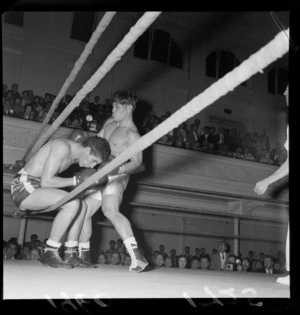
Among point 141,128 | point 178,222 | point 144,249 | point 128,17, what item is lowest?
point 144,249

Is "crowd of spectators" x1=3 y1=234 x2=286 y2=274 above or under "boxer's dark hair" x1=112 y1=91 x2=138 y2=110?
under

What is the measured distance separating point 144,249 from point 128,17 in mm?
4730

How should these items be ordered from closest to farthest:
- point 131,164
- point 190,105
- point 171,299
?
point 190,105 → point 171,299 → point 131,164

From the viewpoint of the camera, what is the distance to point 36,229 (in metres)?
6.45

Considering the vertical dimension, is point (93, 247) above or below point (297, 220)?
below

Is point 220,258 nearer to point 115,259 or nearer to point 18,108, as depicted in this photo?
point 115,259

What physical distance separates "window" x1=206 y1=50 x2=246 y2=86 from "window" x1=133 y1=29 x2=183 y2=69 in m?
0.75

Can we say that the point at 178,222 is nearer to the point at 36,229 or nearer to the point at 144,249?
the point at 144,249

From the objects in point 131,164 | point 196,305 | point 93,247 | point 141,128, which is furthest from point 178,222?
point 196,305

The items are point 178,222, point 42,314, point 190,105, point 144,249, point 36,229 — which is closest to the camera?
point 190,105

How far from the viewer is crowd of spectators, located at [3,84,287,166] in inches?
193

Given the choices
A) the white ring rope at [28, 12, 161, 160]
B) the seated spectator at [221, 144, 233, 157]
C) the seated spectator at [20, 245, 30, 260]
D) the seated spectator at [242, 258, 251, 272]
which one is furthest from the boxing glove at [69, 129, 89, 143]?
the seated spectator at [221, 144, 233, 157]

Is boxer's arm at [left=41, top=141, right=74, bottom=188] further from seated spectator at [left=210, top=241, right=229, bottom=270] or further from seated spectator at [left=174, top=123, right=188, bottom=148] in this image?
seated spectator at [left=210, top=241, right=229, bottom=270]

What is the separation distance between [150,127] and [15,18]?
141 inches
